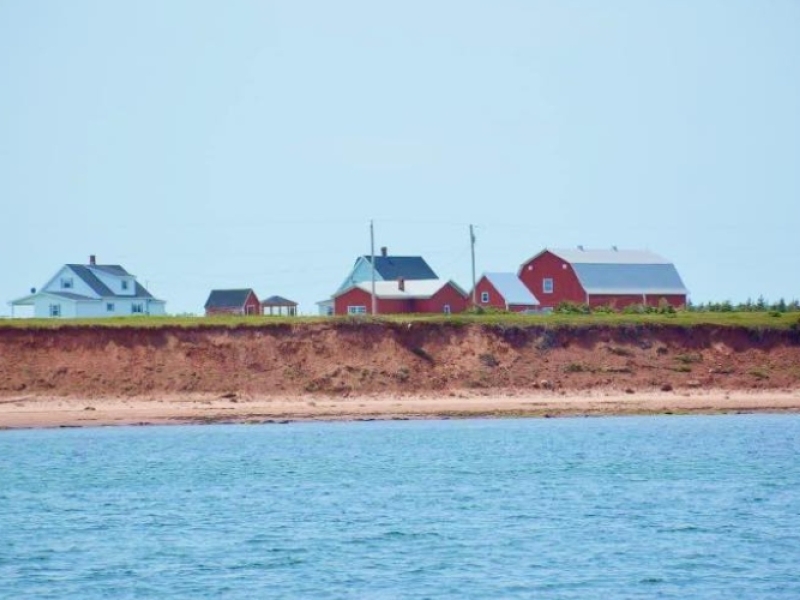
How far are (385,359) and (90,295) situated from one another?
37.2 metres

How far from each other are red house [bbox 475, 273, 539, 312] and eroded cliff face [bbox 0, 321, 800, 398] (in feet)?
77.6

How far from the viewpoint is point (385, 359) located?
2830 inches

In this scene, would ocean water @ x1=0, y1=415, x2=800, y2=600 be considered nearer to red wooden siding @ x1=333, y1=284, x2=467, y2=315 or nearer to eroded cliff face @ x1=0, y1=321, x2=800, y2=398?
eroded cliff face @ x1=0, y1=321, x2=800, y2=398

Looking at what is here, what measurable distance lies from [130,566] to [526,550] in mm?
8233

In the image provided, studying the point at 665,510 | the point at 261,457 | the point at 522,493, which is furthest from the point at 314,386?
the point at 665,510

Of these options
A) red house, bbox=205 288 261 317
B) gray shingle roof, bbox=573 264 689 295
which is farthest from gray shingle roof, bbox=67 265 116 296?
gray shingle roof, bbox=573 264 689 295

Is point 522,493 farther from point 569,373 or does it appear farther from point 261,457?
point 569,373

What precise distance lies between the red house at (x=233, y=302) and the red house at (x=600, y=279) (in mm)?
20456

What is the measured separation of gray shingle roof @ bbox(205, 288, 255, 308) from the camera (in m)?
111

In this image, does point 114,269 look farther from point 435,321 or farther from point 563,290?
point 435,321

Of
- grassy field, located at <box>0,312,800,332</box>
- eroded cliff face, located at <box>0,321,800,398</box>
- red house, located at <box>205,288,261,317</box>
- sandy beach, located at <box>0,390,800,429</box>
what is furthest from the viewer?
red house, located at <box>205,288,261,317</box>

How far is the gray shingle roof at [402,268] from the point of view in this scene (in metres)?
112

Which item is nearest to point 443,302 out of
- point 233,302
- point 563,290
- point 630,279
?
point 563,290

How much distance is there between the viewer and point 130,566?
31.8 m
